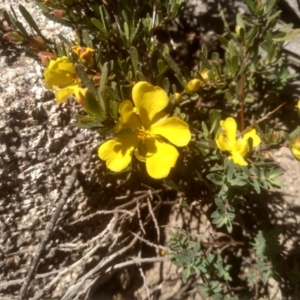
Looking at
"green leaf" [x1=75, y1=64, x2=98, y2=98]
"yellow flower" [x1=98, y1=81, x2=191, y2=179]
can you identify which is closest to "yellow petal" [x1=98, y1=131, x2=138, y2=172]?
"yellow flower" [x1=98, y1=81, x2=191, y2=179]

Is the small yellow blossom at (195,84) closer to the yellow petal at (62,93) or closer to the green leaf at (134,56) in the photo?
the green leaf at (134,56)

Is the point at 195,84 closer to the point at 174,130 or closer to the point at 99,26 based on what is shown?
the point at 174,130

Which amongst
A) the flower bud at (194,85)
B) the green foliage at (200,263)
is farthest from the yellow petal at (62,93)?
the green foliage at (200,263)

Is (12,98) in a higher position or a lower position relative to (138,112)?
lower

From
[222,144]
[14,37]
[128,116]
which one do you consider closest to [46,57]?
[14,37]

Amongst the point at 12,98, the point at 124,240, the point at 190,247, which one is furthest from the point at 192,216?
the point at 12,98

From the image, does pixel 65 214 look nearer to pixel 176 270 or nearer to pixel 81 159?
pixel 81 159

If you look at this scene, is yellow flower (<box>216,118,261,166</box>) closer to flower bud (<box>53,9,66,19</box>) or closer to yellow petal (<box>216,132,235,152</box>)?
yellow petal (<box>216,132,235,152</box>)

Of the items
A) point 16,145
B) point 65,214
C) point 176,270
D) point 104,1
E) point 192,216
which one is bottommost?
point 176,270
